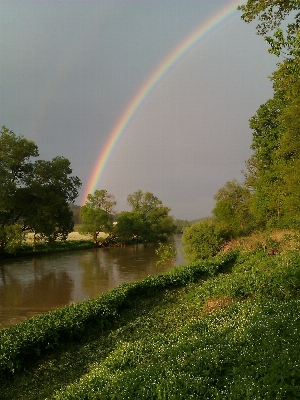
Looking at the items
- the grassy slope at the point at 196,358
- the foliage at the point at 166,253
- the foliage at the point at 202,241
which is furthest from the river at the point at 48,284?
the grassy slope at the point at 196,358

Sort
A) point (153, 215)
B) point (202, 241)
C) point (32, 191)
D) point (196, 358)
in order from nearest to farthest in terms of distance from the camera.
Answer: point (196, 358) → point (202, 241) → point (32, 191) → point (153, 215)

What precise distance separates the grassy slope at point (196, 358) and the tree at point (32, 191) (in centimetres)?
3139

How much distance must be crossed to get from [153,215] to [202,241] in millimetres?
62699

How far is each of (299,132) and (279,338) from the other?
21.7 m

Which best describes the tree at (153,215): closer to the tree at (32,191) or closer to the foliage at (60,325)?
the tree at (32,191)

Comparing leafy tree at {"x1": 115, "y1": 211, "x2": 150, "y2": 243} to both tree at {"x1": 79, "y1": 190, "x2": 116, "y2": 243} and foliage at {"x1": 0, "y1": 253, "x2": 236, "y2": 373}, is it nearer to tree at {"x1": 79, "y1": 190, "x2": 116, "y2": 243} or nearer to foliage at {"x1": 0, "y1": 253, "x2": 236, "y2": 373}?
tree at {"x1": 79, "y1": 190, "x2": 116, "y2": 243}

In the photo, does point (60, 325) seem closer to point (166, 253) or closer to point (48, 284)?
point (48, 284)

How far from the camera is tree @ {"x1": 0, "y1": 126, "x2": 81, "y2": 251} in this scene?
38912mm

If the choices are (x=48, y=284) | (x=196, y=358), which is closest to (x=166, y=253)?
(x=48, y=284)

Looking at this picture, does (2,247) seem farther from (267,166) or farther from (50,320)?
(50,320)

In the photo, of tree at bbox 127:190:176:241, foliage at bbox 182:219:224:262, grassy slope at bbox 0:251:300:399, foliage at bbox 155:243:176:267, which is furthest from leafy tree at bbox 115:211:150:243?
grassy slope at bbox 0:251:300:399

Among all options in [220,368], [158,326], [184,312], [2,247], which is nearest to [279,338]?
[220,368]

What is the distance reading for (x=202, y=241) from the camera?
2500 cm

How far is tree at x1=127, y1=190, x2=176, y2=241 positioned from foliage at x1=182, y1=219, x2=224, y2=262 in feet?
158
